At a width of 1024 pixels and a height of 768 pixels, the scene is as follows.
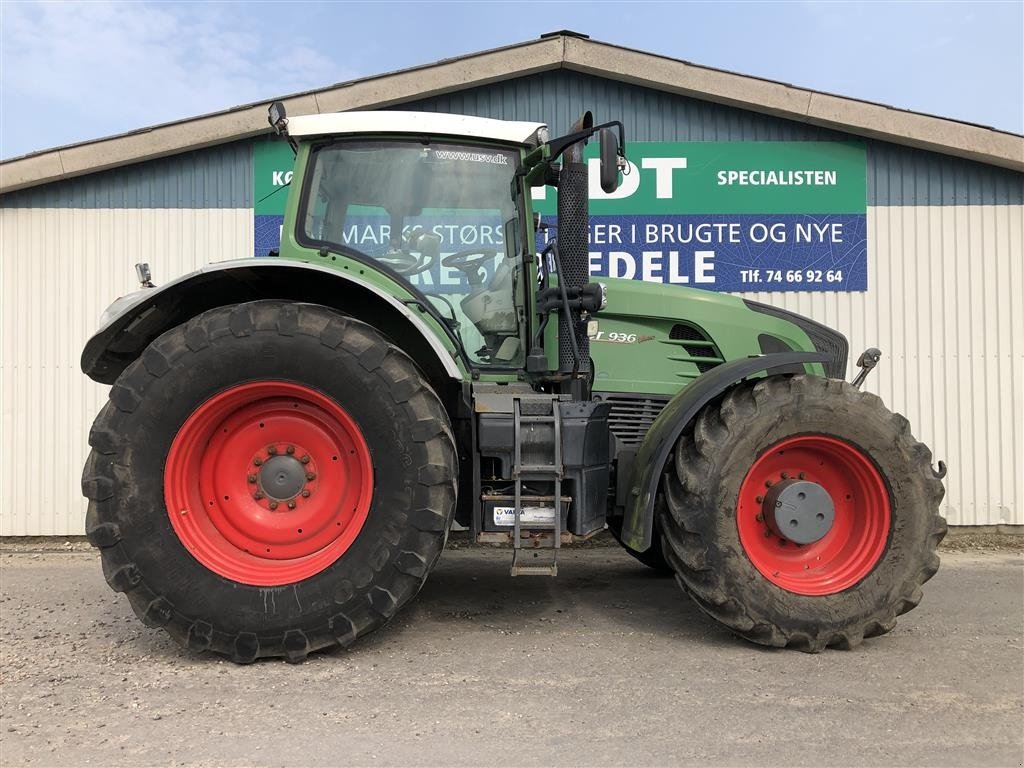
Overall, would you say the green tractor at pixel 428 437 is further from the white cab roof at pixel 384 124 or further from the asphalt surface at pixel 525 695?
the asphalt surface at pixel 525 695

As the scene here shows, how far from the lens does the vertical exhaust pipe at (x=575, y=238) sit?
362cm

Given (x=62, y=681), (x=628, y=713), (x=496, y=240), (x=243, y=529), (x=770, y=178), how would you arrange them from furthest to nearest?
1. (x=770, y=178)
2. (x=496, y=240)
3. (x=243, y=529)
4. (x=62, y=681)
5. (x=628, y=713)

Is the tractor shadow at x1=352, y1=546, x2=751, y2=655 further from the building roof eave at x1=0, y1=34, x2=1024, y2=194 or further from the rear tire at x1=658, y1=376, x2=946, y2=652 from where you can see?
the building roof eave at x1=0, y1=34, x2=1024, y2=194

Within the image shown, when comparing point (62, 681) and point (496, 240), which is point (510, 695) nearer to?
point (62, 681)

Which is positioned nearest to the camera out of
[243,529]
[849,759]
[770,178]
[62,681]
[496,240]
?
[849,759]

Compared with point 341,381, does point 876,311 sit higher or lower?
higher

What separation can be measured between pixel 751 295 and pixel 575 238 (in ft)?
11.1

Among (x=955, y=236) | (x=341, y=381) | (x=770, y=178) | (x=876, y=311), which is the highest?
(x=770, y=178)

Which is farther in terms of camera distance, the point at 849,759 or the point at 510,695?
the point at 510,695

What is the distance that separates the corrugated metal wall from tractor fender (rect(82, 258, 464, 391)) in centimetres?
314

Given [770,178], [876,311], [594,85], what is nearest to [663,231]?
[770,178]

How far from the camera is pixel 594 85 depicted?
6531 millimetres

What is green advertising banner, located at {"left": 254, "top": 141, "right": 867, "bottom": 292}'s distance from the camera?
645cm

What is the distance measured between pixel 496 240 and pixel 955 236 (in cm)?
490
